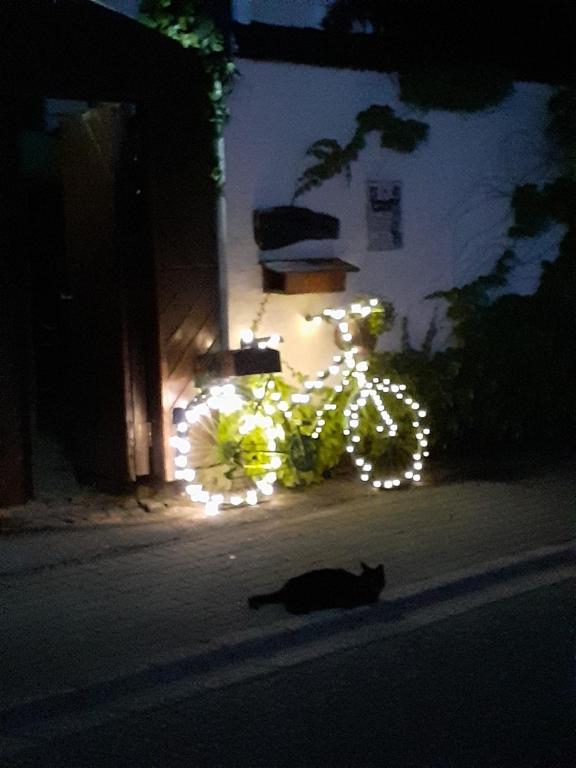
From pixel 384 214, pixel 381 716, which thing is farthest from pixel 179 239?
pixel 381 716

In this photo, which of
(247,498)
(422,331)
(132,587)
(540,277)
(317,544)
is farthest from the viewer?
(540,277)

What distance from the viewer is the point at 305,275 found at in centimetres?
996

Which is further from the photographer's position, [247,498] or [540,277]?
[540,277]

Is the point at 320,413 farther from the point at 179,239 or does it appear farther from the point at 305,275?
the point at 179,239

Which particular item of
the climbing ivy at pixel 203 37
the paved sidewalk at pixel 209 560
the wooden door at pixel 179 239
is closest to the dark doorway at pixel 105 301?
the wooden door at pixel 179 239

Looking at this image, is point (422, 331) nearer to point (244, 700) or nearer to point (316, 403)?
point (316, 403)

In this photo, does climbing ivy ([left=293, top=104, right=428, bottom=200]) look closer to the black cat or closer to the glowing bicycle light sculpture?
the glowing bicycle light sculpture

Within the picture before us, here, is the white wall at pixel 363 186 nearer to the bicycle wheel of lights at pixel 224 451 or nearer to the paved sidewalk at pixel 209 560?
the bicycle wheel of lights at pixel 224 451

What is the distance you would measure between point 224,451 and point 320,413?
102cm

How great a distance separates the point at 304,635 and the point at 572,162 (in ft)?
25.4

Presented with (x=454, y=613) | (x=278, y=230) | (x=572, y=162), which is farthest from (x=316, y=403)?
(x=572, y=162)

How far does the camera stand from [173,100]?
946cm

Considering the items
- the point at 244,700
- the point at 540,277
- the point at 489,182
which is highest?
the point at 489,182

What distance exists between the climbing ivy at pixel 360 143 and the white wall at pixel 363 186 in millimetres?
77
